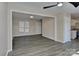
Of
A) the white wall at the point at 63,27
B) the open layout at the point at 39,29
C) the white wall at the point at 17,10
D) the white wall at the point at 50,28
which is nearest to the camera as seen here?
the open layout at the point at 39,29

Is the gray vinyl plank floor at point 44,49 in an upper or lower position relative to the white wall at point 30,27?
lower

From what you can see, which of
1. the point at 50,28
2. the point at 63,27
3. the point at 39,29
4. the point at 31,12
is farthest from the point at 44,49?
the point at 39,29

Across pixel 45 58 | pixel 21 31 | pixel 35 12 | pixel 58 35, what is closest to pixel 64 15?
pixel 58 35

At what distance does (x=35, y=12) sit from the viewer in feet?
19.2

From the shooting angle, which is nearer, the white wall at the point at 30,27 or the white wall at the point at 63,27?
the white wall at the point at 63,27

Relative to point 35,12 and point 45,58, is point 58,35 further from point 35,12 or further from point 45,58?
point 45,58

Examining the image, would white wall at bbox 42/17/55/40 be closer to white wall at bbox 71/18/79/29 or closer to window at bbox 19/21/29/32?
window at bbox 19/21/29/32

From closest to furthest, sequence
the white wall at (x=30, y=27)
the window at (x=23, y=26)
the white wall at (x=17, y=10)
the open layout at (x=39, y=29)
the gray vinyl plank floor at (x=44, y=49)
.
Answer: the open layout at (x=39, y=29) → the gray vinyl plank floor at (x=44, y=49) → the white wall at (x=17, y=10) → the white wall at (x=30, y=27) → the window at (x=23, y=26)

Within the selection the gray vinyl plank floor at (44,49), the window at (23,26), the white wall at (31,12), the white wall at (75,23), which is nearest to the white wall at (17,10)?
the white wall at (31,12)

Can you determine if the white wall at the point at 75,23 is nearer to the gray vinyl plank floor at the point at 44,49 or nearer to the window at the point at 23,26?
the window at the point at 23,26

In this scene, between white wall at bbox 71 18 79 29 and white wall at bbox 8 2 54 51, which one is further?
white wall at bbox 71 18 79 29

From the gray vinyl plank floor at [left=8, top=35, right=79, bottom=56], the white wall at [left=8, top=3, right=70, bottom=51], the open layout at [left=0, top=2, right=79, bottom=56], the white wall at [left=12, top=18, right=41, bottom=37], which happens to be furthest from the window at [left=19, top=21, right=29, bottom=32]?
the gray vinyl plank floor at [left=8, top=35, right=79, bottom=56]

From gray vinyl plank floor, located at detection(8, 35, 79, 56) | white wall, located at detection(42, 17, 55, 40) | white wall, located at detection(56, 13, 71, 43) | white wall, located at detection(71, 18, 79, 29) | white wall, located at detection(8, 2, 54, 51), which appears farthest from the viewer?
white wall, located at detection(71, 18, 79, 29)

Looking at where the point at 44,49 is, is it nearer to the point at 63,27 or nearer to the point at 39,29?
the point at 63,27
